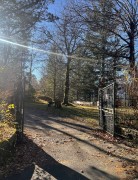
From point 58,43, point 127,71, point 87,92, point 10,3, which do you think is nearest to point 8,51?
point 58,43

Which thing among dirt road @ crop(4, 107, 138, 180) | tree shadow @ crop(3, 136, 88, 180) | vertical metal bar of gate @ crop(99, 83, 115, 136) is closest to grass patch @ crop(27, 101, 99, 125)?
vertical metal bar of gate @ crop(99, 83, 115, 136)

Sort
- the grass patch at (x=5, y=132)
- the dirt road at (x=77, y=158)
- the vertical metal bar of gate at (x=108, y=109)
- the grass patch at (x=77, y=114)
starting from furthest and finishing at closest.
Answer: the grass patch at (x=77, y=114), the vertical metal bar of gate at (x=108, y=109), the grass patch at (x=5, y=132), the dirt road at (x=77, y=158)

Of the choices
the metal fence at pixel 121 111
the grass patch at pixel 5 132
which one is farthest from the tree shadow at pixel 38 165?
the metal fence at pixel 121 111

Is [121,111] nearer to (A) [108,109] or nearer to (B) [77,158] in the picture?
(A) [108,109]

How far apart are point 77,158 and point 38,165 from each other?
48.3 inches

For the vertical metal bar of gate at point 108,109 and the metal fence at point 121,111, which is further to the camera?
the vertical metal bar of gate at point 108,109

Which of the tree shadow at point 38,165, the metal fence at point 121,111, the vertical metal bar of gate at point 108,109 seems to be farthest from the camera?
the vertical metal bar of gate at point 108,109

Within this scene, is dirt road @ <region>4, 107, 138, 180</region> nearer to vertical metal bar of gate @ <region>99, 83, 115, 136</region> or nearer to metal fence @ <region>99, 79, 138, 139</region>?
metal fence @ <region>99, 79, 138, 139</region>

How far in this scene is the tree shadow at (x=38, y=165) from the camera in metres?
6.04

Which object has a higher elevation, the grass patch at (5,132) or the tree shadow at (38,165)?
the grass patch at (5,132)

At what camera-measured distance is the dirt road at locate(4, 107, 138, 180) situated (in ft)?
20.3

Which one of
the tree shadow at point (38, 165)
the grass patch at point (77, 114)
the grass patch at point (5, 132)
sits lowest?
the tree shadow at point (38, 165)

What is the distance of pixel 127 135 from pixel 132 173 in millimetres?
4089

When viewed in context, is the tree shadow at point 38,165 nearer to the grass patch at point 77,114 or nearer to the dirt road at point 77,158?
the dirt road at point 77,158
